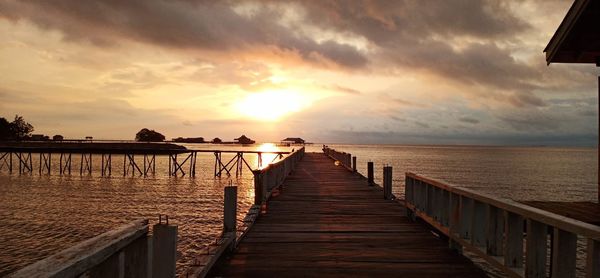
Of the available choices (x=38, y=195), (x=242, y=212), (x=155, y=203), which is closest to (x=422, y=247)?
(x=242, y=212)

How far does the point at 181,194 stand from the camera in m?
29.8

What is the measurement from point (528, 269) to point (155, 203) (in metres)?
23.6

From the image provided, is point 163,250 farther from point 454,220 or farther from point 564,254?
point 454,220

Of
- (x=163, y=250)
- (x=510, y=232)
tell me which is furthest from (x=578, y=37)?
(x=163, y=250)

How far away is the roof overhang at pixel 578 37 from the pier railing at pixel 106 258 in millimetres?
9665

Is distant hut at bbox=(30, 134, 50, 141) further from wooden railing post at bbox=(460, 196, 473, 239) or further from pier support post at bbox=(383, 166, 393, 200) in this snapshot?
wooden railing post at bbox=(460, 196, 473, 239)

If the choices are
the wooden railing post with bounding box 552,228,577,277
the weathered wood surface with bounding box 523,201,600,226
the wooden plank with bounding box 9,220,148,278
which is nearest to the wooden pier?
the weathered wood surface with bounding box 523,201,600,226

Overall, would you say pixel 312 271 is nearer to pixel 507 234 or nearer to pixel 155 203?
pixel 507 234

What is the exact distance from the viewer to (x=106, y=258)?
223 cm

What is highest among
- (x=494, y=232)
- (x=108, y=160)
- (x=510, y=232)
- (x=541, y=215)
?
(x=541, y=215)

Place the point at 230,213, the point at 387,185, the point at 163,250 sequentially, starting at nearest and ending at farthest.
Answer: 1. the point at 163,250
2. the point at 230,213
3. the point at 387,185

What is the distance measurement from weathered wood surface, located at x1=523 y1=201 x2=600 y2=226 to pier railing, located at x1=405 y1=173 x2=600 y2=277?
11.7 feet

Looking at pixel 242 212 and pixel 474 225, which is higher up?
pixel 474 225

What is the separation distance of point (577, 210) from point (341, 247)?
6.48 metres
